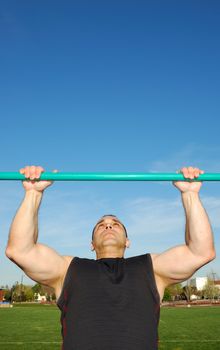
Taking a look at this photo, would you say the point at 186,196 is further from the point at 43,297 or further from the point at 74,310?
the point at 43,297

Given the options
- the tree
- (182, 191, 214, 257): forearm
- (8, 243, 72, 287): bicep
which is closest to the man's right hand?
(8, 243, 72, 287): bicep

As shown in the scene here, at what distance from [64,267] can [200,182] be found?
3.65ft

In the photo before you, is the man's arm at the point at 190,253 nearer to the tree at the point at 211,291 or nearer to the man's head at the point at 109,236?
the man's head at the point at 109,236

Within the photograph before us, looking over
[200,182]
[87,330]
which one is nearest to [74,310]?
[87,330]

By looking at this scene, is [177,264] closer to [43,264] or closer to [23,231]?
[43,264]

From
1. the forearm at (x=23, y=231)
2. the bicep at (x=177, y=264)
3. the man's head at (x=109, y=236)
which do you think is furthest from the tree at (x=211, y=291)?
the forearm at (x=23, y=231)

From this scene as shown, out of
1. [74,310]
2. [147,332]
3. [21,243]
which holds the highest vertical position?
[21,243]

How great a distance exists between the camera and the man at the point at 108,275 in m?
2.27

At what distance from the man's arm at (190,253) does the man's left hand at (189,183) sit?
166mm

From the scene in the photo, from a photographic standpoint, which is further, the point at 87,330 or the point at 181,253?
the point at 181,253

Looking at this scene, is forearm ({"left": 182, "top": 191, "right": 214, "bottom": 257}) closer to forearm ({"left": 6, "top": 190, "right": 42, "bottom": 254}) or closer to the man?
the man

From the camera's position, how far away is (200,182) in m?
2.88

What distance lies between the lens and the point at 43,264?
2545 millimetres

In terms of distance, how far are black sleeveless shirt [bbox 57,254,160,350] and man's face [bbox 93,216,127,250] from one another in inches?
9.1
